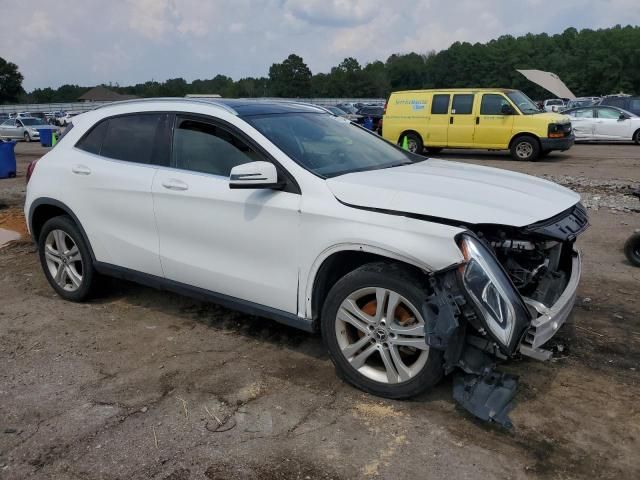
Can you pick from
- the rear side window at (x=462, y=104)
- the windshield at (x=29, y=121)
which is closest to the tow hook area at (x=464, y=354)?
the rear side window at (x=462, y=104)

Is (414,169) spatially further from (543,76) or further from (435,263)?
(543,76)

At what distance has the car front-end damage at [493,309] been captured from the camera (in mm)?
2979

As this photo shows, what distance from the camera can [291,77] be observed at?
11131 centimetres

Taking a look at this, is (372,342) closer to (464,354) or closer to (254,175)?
(464,354)

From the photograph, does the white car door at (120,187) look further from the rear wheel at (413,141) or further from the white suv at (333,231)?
the rear wheel at (413,141)

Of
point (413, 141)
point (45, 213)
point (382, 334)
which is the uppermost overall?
point (45, 213)

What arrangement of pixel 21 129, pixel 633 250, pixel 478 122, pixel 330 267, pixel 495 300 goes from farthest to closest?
pixel 21 129
pixel 478 122
pixel 633 250
pixel 330 267
pixel 495 300

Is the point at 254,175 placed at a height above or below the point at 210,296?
above

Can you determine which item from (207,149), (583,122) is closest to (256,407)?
(207,149)

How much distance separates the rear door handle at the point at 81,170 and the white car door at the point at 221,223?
845 mm

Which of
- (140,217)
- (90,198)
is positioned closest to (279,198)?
(140,217)

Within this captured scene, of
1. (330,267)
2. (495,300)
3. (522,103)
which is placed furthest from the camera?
(522,103)

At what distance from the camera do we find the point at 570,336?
4.28 metres

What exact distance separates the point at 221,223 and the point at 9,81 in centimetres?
9919
